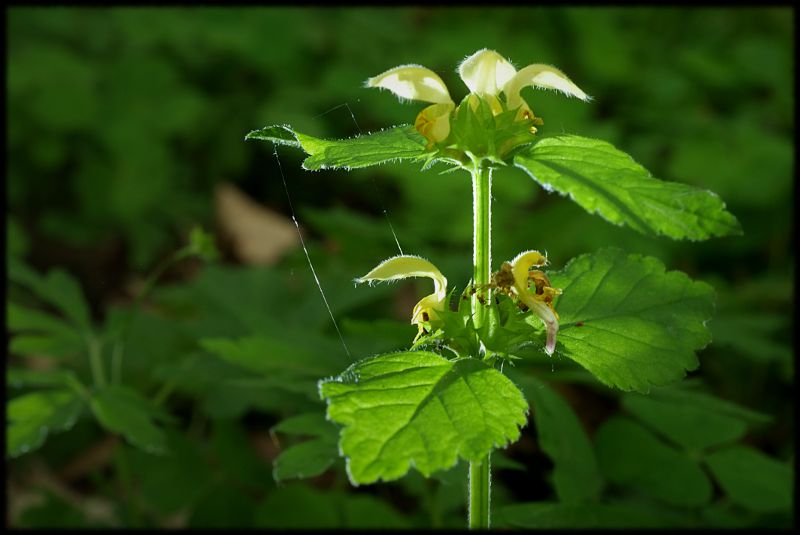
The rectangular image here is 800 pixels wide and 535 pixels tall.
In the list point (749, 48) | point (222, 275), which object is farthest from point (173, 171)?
point (749, 48)

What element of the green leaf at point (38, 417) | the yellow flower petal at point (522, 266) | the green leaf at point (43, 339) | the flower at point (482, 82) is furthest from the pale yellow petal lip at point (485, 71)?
the green leaf at point (43, 339)

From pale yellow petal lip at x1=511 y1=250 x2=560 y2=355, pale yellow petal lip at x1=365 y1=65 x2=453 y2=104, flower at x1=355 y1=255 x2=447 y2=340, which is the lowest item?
flower at x1=355 y1=255 x2=447 y2=340

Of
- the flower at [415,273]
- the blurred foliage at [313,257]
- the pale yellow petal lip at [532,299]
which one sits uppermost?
the pale yellow petal lip at [532,299]

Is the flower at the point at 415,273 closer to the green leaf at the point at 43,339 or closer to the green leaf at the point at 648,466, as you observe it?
the green leaf at the point at 648,466

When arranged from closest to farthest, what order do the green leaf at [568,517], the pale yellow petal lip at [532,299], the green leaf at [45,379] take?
1. the pale yellow petal lip at [532,299]
2. the green leaf at [568,517]
3. the green leaf at [45,379]

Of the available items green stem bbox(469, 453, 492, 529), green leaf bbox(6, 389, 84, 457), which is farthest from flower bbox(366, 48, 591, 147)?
green leaf bbox(6, 389, 84, 457)

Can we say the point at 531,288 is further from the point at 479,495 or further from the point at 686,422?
the point at 686,422

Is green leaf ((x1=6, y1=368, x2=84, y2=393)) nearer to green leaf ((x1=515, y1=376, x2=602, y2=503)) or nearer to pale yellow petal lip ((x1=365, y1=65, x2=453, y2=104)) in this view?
green leaf ((x1=515, y1=376, x2=602, y2=503))
